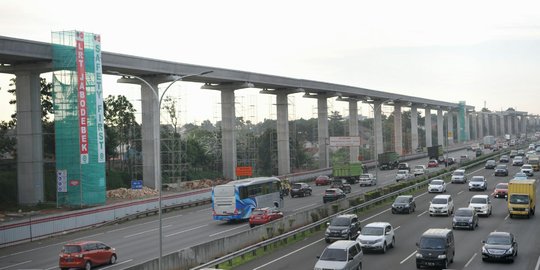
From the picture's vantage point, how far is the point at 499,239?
28.0m

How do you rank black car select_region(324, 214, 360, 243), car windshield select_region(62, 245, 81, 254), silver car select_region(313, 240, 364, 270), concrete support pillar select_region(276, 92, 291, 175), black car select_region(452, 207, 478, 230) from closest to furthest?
1. silver car select_region(313, 240, 364, 270)
2. car windshield select_region(62, 245, 81, 254)
3. black car select_region(324, 214, 360, 243)
4. black car select_region(452, 207, 478, 230)
5. concrete support pillar select_region(276, 92, 291, 175)

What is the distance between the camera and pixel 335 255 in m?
24.9

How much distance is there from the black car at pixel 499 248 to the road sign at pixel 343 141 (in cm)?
7883

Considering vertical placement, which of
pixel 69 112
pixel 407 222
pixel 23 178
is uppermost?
pixel 69 112

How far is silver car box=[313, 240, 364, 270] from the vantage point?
24.2 meters

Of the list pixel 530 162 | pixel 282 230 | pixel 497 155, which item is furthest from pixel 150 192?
pixel 497 155

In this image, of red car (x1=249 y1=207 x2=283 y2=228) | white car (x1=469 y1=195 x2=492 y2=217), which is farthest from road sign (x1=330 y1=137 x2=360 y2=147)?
red car (x1=249 y1=207 x2=283 y2=228)

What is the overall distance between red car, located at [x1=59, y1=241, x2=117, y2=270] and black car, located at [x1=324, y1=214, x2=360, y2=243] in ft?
42.1

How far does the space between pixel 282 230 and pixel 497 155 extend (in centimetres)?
9749

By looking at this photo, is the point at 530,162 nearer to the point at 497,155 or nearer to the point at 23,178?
the point at 497,155

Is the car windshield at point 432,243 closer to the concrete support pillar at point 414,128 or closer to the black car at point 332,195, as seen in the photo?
the black car at point 332,195

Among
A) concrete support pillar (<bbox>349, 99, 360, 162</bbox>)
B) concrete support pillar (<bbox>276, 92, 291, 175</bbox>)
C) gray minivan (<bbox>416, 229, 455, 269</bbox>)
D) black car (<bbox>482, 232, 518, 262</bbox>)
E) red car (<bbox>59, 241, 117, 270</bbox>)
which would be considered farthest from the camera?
concrete support pillar (<bbox>349, 99, 360, 162</bbox>)

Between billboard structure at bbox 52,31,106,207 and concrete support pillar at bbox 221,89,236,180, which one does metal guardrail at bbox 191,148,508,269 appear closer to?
billboard structure at bbox 52,31,106,207

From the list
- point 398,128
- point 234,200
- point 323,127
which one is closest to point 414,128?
point 398,128
